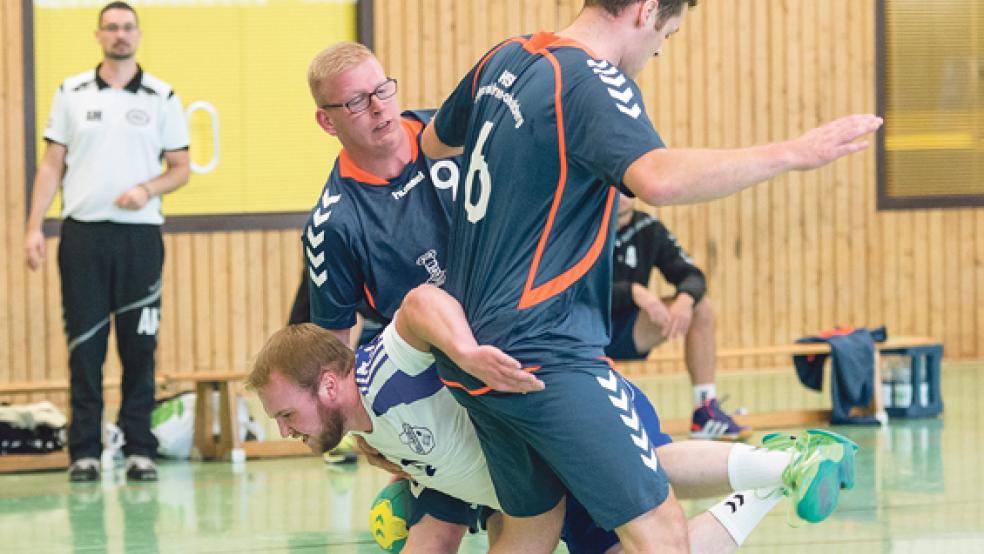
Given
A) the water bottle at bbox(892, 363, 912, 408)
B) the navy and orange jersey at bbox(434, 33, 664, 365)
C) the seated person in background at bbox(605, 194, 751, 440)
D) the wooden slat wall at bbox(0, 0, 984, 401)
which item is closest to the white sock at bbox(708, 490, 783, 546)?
the navy and orange jersey at bbox(434, 33, 664, 365)

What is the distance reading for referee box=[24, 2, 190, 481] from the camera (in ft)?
22.3

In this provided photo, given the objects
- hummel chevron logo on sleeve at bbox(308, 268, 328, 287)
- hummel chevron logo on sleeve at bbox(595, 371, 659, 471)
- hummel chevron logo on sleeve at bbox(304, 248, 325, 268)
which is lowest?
hummel chevron logo on sleeve at bbox(595, 371, 659, 471)

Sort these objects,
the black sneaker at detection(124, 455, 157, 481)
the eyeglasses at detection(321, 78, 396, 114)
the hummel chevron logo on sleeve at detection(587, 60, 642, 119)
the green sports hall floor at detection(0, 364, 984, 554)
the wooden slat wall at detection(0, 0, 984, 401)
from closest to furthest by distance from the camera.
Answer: the hummel chevron logo on sleeve at detection(587, 60, 642, 119) < the eyeglasses at detection(321, 78, 396, 114) < the green sports hall floor at detection(0, 364, 984, 554) < the black sneaker at detection(124, 455, 157, 481) < the wooden slat wall at detection(0, 0, 984, 401)

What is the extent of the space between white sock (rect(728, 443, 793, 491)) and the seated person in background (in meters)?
3.40

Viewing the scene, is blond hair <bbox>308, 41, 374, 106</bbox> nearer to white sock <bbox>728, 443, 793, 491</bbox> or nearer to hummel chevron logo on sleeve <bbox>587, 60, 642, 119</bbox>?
hummel chevron logo on sleeve <bbox>587, 60, 642, 119</bbox>

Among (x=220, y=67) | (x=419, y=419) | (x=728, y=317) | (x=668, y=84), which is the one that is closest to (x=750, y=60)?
(x=668, y=84)

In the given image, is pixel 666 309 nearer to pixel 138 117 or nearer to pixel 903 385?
pixel 903 385

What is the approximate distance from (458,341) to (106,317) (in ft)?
13.7

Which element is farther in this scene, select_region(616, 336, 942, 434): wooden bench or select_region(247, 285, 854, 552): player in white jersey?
select_region(616, 336, 942, 434): wooden bench

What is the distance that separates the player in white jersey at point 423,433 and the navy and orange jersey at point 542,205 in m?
0.26

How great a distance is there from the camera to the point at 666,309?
22.8 ft

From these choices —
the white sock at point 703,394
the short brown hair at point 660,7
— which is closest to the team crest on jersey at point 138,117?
the white sock at point 703,394

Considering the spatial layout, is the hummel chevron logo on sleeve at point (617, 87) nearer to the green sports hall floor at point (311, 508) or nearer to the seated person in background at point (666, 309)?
the green sports hall floor at point (311, 508)

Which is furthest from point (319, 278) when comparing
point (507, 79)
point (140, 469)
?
point (140, 469)
